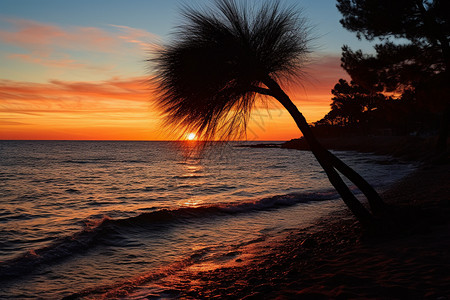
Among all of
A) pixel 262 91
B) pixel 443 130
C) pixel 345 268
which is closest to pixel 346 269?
pixel 345 268

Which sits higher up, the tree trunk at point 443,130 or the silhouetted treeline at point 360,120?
the silhouetted treeline at point 360,120

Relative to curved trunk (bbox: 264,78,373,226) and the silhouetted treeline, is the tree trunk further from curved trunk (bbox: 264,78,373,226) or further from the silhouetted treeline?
curved trunk (bbox: 264,78,373,226)

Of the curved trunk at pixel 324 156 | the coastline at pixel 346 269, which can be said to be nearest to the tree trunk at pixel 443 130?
the coastline at pixel 346 269

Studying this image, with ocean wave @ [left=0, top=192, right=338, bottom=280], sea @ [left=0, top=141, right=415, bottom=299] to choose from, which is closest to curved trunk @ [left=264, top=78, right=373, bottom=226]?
sea @ [left=0, top=141, right=415, bottom=299]

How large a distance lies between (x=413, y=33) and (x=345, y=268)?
1579cm

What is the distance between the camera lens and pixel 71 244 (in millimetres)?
9609

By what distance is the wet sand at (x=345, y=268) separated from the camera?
181 inches

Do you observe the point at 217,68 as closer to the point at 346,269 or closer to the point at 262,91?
the point at 262,91

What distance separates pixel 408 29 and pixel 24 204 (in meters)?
21.0

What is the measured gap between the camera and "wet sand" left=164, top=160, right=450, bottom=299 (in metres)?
4.61

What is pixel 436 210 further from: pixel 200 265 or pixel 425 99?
pixel 425 99

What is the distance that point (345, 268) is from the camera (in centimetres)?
552

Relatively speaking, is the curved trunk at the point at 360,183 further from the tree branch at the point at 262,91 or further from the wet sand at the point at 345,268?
the tree branch at the point at 262,91

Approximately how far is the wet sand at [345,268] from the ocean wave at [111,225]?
3838 mm
